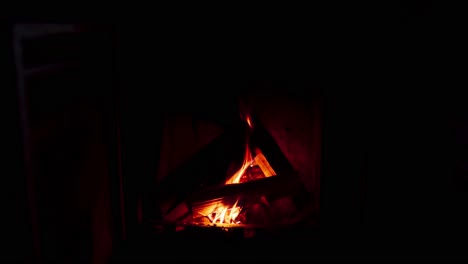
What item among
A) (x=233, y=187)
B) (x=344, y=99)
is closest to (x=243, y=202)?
(x=233, y=187)

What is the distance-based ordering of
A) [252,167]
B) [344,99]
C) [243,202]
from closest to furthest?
1. [344,99]
2. [243,202]
3. [252,167]

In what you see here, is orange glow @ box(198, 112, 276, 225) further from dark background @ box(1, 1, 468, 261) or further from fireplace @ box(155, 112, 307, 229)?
dark background @ box(1, 1, 468, 261)

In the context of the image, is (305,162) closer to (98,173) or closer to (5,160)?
A: (98,173)

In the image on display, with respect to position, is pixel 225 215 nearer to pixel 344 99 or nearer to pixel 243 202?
pixel 243 202

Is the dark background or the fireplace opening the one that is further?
the fireplace opening

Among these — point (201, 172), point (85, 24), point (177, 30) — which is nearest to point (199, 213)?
point (201, 172)

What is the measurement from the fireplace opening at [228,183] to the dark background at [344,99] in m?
0.07

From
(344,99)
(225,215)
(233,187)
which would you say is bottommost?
(225,215)

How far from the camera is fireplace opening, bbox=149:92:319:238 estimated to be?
1946 mm

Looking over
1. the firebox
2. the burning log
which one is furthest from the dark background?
the burning log

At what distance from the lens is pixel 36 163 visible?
1.32 metres

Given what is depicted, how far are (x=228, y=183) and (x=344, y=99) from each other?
0.57 m

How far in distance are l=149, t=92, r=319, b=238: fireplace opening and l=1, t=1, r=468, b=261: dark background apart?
2.9 inches

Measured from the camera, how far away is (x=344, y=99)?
1.87 m
